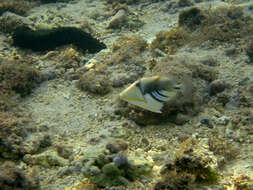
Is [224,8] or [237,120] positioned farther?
[224,8]

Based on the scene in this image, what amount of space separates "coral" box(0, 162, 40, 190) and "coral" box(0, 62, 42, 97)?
8.88 feet

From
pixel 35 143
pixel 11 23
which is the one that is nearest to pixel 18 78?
pixel 35 143

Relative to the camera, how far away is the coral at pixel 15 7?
31.7ft

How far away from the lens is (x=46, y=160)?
148 inches

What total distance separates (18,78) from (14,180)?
10.7 feet

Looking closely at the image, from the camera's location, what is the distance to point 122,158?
3170 mm

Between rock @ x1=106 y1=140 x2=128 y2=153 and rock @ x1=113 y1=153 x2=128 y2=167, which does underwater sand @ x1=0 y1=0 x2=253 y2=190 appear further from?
rock @ x1=113 y1=153 x2=128 y2=167

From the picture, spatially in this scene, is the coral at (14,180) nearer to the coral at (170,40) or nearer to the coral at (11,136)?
the coral at (11,136)

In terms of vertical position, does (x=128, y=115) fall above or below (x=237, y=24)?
below

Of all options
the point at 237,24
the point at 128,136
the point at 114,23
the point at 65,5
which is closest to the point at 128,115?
the point at 128,136

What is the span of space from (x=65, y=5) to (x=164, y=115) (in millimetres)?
9973

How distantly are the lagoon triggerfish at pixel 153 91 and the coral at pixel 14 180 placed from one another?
1819 millimetres

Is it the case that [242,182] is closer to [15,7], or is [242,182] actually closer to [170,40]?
[170,40]

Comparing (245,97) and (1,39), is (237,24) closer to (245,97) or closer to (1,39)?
(245,97)
